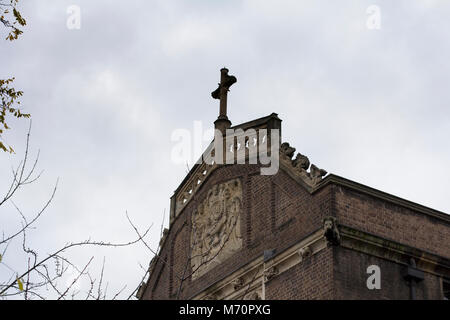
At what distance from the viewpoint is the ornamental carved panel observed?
23094mm

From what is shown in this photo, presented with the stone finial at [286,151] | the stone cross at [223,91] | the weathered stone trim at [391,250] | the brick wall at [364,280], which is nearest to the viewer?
the brick wall at [364,280]

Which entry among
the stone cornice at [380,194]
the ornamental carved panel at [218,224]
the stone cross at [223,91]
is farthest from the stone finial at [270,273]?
the stone cross at [223,91]

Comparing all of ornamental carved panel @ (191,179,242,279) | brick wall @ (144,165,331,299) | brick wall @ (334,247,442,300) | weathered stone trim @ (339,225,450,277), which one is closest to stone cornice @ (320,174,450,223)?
brick wall @ (144,165,331,299)

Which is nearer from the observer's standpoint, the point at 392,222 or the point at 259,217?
the point at 392,222

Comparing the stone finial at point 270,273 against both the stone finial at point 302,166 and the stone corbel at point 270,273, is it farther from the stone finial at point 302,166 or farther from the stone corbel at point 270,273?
the stone finial at point 302,166

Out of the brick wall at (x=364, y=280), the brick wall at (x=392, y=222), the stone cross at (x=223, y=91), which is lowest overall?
the brick wall at (x=364, y=280)

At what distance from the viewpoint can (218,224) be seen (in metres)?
23.8

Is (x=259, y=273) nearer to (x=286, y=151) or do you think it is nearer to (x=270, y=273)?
(x=270, y=273)

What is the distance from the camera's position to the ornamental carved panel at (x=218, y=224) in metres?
23.1

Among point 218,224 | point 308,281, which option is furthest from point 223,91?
point 308,281

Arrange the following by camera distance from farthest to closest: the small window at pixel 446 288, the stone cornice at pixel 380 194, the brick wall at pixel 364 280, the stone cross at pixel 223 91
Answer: the stone cross at pixel 223 91 < the small window at pixel 446 288 < the stone cornice at pixel 380 194 < the brick wall at pixel 364 280

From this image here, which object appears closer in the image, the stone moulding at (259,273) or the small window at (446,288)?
the stone moulding at (259,273)

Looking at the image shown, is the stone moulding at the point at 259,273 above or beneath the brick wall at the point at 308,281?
above
